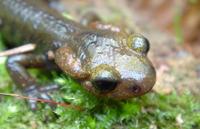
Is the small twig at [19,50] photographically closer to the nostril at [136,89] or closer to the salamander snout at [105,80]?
the salamander snout at [105,80]

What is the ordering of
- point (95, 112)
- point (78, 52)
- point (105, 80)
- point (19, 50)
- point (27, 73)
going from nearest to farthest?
1. point (105, 80)
2. point (95, 112)
3. point (78, 52)
4. point (27, 73)
5. point (19, 50)

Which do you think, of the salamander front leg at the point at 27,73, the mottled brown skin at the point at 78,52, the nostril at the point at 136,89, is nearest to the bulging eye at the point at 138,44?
the mottled brown skin at the point at 78,52

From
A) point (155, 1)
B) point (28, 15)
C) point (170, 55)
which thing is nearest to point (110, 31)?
point (28, 15)

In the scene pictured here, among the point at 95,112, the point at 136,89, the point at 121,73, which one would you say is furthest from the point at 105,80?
the point at 95,112

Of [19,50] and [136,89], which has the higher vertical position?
[19,50]

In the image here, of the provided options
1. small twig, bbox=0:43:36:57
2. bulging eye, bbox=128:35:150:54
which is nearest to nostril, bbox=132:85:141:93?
bulging eye, bbox=128:35:150:54

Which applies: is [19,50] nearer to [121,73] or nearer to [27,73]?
[27,73]

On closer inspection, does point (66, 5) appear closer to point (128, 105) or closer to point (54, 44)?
point (54, 44)
